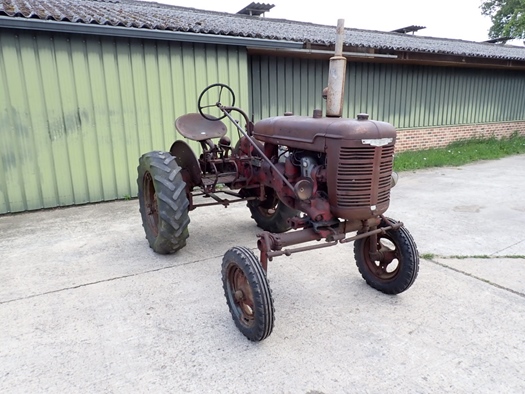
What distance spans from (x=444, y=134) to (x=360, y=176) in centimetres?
906

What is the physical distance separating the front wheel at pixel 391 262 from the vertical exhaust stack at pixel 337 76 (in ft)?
2.68

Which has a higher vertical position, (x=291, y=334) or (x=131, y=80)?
(x=131, y=80)

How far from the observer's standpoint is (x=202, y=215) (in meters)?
4.94

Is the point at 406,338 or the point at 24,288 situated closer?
the point at 406,338

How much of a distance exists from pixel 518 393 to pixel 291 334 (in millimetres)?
1143

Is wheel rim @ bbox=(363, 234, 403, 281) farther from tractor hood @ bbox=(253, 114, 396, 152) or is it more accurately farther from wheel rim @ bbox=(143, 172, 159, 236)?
wheel rim @ bbox=(143, 172, 159, 236)

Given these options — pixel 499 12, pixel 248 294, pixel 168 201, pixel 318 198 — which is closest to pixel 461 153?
pixel 318 198

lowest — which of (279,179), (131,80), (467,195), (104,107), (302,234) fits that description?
(467,195)

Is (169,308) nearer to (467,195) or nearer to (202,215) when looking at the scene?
(202,215)

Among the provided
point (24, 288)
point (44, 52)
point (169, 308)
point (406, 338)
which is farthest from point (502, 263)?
point (44, 52)

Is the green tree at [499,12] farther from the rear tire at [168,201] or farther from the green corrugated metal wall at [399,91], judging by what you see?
the rear tire at [168,201]

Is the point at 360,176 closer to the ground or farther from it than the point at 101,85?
closer to the ground

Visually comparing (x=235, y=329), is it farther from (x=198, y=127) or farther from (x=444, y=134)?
(x=444, y=134)

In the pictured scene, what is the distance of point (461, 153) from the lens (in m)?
9.48
